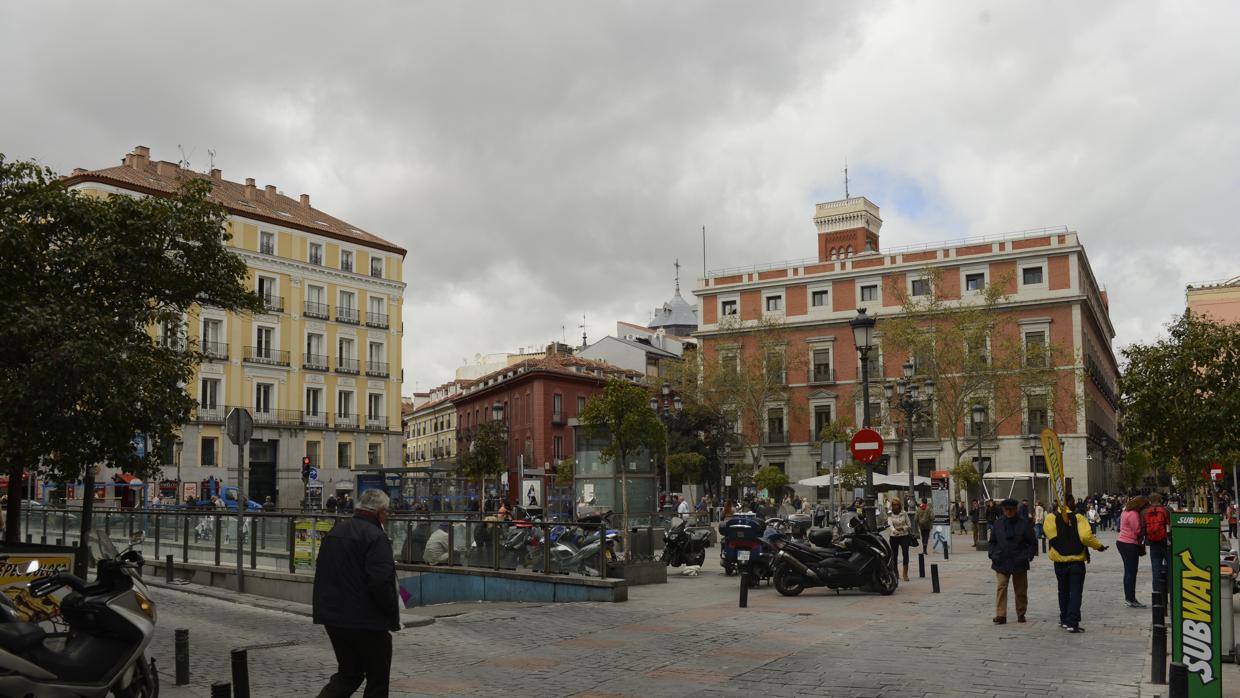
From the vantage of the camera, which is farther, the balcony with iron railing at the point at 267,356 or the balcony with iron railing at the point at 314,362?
the balcony with iron railing at the point at 314,362

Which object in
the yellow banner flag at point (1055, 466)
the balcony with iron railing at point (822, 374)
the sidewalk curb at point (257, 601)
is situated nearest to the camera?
the yellow banner flag at point (1055, 466)

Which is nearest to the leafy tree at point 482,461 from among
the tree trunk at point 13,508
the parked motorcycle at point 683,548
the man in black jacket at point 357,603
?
the parked motorcycle at point 683,548

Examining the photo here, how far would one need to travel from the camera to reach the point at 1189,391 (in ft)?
70.2

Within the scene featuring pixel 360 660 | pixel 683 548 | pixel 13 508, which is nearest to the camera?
pixel 360 660

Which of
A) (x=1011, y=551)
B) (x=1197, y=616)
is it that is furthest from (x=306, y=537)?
(x=1197, y=616)

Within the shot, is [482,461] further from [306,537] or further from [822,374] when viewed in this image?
[306,537]

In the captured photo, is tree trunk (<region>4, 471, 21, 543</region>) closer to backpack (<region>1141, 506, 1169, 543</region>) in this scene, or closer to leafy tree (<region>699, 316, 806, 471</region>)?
backpack (<region>1141, 506, 1169, 543</region>)

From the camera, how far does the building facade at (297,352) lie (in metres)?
56.0

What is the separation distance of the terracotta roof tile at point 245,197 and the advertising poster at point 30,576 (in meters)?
43.4

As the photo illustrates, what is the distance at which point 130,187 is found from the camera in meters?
50.2

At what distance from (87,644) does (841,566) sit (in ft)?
39.7

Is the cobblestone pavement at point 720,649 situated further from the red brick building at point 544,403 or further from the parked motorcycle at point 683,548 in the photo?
the red brick building at point 544,403

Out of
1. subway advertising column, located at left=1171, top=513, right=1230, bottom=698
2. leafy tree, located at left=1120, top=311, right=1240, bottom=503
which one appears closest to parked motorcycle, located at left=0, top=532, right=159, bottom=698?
subway advertising column, located at left=1171, top=513, right=1230, bottom=698

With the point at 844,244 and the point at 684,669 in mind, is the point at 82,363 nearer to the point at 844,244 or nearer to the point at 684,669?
the point at 684,669
